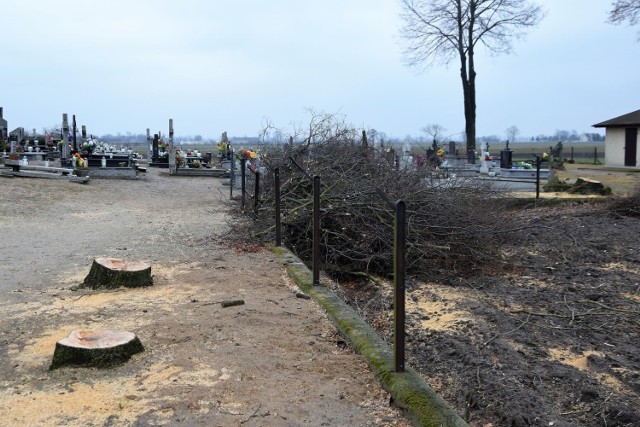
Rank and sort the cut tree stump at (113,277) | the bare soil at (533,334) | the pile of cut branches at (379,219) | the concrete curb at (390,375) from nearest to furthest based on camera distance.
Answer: the concrete curb at (390,375), the bare soil at (533,334), the cut tree stump at (113,277), the pile of cut branches at (379,219)

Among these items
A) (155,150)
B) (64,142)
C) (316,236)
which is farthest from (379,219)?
(155,150)

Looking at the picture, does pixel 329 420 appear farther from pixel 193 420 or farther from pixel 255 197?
pixel 255 197

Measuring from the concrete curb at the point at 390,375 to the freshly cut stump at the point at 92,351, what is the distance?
5.23ft

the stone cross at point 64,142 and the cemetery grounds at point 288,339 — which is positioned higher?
the stone cross at point 64,142

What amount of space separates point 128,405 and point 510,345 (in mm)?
3431

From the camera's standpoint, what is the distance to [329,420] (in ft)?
11.4

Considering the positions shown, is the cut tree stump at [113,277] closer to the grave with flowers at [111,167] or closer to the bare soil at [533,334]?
the bare soil at [533,334]

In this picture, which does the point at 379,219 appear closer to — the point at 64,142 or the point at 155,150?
the point at 64,142

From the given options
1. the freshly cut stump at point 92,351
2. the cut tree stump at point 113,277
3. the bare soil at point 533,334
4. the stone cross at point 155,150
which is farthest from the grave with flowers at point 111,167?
the freshly cut stump at point 92,351

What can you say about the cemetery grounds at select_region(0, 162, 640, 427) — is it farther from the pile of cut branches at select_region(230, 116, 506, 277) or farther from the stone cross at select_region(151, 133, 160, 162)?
the stone cross at select_region(151, 133, 160, 162)

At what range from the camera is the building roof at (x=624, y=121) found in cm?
3194

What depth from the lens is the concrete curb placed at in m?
3.44

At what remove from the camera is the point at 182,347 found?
463 cm

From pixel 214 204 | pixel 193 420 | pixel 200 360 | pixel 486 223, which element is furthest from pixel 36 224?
pixel 193 420
